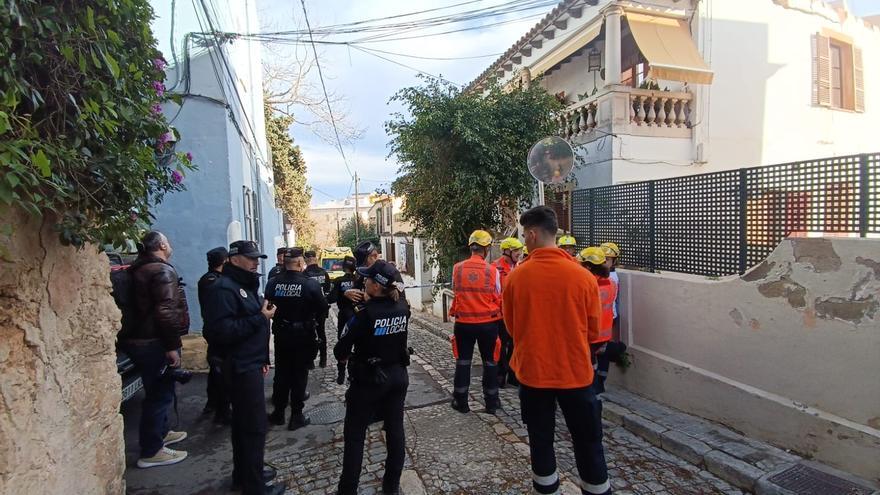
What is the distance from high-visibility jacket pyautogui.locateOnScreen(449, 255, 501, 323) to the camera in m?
4.93

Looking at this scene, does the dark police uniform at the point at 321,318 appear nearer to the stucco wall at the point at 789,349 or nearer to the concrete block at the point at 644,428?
the concrete block at the point at 644,428

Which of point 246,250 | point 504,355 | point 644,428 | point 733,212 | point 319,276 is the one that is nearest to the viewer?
point 246,250

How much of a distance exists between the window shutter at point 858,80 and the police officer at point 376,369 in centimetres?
1181

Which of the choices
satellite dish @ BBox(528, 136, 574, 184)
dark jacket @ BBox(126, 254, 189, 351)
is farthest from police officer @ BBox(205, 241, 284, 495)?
satellite dish @ BBox(528, 136, 574, 184)

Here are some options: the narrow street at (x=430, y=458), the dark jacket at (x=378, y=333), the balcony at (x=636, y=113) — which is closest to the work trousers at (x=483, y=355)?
the narrow street at (x=430, y=458)

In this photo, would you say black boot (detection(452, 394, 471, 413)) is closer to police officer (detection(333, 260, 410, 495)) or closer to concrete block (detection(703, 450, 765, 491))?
police officer (detection(333, 260, 410, 495))

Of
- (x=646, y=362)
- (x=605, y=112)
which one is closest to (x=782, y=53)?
(x=605, y=112)

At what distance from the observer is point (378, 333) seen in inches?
125

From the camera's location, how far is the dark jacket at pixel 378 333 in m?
3.16

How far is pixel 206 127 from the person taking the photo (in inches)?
261

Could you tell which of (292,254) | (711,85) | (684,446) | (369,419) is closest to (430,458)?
(369,419)

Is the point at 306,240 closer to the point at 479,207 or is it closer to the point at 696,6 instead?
the point at 479,207

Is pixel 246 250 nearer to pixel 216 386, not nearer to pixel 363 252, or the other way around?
pixel 216 386

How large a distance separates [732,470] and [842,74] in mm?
10479
